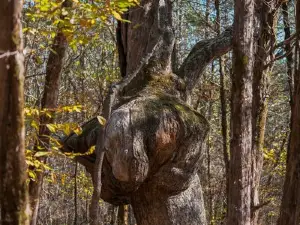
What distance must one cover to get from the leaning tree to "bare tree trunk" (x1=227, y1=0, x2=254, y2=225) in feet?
1.30

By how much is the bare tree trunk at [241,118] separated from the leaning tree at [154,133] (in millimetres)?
397

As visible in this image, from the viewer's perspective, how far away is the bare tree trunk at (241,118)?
17.2 ft

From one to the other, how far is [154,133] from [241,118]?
3.07 ft

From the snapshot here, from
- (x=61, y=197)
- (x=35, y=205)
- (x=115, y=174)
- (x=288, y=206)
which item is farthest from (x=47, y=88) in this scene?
(x=61, y=197)

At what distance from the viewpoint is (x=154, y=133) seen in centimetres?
505

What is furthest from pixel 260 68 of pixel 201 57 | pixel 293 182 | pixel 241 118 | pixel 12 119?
pixel 12 119

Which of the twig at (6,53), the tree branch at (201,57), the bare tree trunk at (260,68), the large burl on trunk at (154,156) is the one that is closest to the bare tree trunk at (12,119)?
the twig at (6,53)

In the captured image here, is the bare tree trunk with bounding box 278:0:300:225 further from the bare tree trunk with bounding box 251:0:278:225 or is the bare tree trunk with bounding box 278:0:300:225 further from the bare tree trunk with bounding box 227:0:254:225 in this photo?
the bare tree trunk with bounding box 251:0:278:225

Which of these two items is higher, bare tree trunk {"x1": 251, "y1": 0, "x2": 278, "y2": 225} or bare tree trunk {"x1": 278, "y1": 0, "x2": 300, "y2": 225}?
bare tree trunk {"x1": 251, "y1": 0, "x2": 278, "y2": 225}

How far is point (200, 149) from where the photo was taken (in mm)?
5371

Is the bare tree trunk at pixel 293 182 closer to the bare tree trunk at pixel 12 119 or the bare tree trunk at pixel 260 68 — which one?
the bare tree trunk at pixel 260 68

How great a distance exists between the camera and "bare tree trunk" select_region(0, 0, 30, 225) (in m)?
2.02

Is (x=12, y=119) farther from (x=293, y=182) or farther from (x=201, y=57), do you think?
(x=201, y=57)

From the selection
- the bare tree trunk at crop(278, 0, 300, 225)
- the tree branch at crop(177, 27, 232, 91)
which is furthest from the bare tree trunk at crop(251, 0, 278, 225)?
the bare tree trunk at crop(278, 0, 300, 225)
